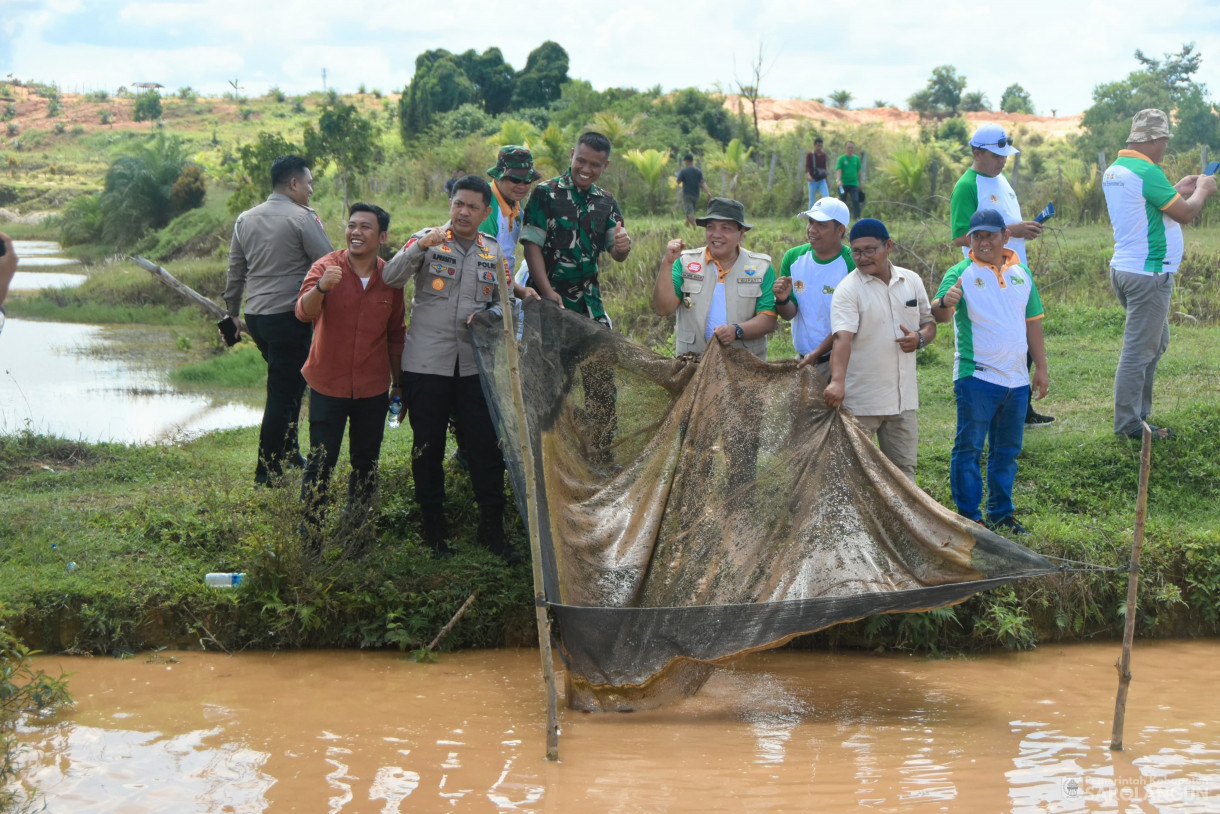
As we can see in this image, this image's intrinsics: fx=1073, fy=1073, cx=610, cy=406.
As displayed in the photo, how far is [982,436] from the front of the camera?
224 inches

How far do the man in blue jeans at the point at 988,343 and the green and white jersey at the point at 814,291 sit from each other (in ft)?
1.83

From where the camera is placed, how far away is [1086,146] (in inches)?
1163

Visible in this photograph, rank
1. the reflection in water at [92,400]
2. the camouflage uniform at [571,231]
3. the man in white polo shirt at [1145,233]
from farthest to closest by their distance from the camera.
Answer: the reflection in water at [92,400], the man in white polo shirt at [1145,233], the camouflage uniform at [571,231]

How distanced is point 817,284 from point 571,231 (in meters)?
1.30

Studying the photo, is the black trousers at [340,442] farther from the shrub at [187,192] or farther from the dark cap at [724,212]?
the shrub at [187,192]

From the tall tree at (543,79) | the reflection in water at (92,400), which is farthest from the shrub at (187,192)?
the tall tree at (543,79)

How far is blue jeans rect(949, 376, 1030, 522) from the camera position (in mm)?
5668

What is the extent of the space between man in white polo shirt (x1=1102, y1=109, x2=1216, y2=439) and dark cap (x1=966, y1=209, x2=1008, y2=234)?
1561 millimetres

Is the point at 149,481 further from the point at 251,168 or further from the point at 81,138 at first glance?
the point at 81,138

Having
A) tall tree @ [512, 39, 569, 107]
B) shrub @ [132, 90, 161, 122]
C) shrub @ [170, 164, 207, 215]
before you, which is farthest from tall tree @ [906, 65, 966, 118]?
shrub @ [132, 90, 161, 122]

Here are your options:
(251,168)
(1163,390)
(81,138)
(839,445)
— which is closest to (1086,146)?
(251,168)

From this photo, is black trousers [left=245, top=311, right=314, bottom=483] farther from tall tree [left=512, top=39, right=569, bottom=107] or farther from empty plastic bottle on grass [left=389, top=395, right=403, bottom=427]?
tall tree [left=512, top=39, right=569, bottom=107]

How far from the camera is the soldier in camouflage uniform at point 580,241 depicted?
5.45 metres

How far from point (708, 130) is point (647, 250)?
1794 centimetres
